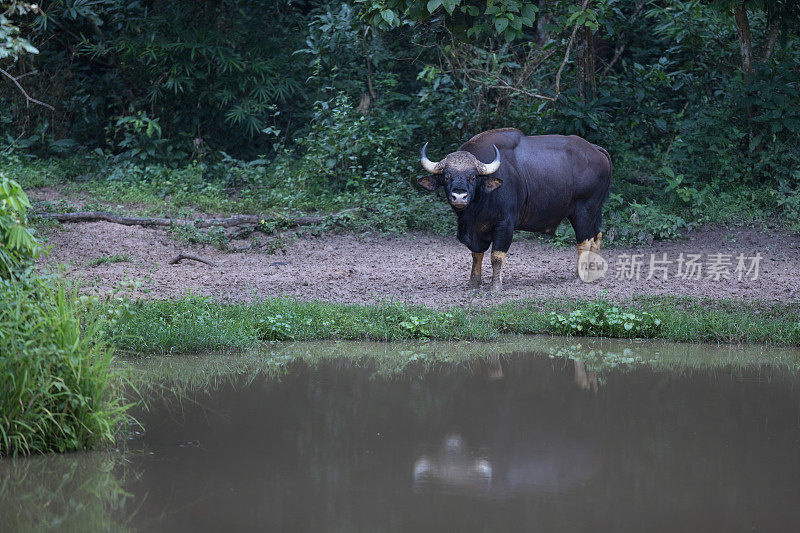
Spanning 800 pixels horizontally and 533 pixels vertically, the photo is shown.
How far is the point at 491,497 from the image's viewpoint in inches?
156

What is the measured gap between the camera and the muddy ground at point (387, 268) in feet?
28.1

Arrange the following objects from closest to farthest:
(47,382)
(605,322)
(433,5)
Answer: (47,382) → (433,5) → (605,322)

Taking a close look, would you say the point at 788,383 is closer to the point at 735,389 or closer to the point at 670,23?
the point at 735,389

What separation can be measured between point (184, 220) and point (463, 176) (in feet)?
14.9

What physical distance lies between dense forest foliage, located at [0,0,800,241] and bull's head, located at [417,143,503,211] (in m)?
2.34

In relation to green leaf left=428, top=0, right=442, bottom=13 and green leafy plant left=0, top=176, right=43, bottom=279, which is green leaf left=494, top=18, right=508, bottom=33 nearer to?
green leaf left=428, top=0, right=442, bottom=13

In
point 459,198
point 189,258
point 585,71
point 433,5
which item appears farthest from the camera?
point 585,71

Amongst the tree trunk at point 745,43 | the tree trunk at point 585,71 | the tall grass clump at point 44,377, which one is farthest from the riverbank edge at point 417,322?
the tree trunk at point 585,71

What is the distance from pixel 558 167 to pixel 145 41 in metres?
8.14

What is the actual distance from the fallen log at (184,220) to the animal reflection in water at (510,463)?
22.6 feet

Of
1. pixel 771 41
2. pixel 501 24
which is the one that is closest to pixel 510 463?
pixel 501 24

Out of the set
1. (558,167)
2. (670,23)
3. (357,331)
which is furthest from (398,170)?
(357,331)

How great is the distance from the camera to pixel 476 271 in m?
9.11

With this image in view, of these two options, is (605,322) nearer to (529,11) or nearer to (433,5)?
(529,11)
